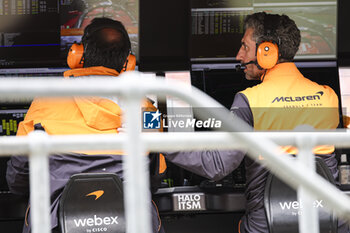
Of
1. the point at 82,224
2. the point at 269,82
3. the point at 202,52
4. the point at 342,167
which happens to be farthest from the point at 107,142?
the point at 202,52

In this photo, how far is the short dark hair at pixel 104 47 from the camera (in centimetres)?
231

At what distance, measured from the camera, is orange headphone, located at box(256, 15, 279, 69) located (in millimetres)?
2377

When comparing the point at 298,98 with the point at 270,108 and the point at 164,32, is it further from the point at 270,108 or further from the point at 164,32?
the point at 164,32

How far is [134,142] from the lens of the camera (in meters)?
0.90

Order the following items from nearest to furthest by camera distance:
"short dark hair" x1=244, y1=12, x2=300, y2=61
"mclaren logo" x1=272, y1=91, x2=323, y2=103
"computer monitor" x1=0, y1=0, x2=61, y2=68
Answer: "mclaren logo" x1=272, y1=91, x2=323, y2=103, "short dark hair" x1=244, y1=12, x2=300, y2=61, "computer monitor" x1=0, y1=0, x2=61, y2=68

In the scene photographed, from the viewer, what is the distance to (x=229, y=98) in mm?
3260

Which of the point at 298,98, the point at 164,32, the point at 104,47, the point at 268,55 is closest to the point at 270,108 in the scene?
the point at 298,98

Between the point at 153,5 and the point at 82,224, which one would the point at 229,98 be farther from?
the point at 82,224

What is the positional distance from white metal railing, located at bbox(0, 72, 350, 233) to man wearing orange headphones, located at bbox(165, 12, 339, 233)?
119 cm

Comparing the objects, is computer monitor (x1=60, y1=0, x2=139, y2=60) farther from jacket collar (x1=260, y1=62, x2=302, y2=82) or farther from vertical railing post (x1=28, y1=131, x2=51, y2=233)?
vertical railing post (x1=28, y1=131, x2=51, y2=233)

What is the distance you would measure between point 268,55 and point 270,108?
27 centimetres

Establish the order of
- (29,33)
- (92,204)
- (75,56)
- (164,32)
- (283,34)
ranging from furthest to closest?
1. (164,32)
2. (29,33)
3. (75,56)
4. (283,34)
5. (92,204)

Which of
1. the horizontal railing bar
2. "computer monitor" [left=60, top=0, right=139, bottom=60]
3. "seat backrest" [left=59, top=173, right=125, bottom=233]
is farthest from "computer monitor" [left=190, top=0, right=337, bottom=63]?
the horizontal railing bar

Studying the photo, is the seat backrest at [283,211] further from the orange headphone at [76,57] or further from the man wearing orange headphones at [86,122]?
the orange headphone at [76,57]
